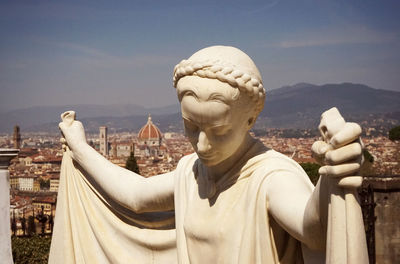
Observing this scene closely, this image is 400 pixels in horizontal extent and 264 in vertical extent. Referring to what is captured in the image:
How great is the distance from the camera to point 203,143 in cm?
238

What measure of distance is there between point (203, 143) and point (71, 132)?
3.88ft

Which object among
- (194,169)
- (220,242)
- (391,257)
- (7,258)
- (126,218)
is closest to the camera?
(220,242)

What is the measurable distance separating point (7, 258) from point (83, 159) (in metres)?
2.16

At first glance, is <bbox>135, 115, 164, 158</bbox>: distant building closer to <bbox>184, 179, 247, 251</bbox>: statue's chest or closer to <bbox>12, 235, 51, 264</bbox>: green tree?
<bbox>12, 235, 51, 264</bbox>: green tree

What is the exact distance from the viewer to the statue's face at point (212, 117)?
2289 millimetres

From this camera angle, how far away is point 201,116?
91.4 inches

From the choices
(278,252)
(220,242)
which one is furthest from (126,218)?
(278,252)

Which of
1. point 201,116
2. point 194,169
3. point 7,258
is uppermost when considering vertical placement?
point 201,116

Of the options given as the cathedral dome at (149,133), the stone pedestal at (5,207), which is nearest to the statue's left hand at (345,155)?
the stone pedestal at (5,207)

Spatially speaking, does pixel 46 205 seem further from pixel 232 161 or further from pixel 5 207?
pixel 232 161

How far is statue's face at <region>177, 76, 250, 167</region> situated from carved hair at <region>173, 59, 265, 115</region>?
22 millimetres

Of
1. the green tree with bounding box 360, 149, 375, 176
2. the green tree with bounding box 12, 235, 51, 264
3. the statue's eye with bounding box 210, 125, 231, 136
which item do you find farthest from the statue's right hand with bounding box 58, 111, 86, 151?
the green tree with bounding box 12, 235, 51, 264

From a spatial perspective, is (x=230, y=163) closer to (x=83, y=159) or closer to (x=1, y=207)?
(x=83, y=159)

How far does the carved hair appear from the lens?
7.48 ft
